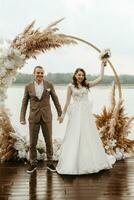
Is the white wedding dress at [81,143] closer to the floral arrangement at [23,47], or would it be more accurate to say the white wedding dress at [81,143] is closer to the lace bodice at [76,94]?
→ the lace bodice at [76,94]

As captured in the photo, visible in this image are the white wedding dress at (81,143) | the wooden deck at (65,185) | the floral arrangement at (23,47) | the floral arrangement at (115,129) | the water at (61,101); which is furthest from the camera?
the water at (61,101)

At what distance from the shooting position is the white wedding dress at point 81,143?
561 cm

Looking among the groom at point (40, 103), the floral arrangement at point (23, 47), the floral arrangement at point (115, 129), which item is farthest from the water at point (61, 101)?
the groom at point (40, 103)

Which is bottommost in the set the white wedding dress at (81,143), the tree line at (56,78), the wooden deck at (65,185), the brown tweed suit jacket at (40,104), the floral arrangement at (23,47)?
the wooden deck at (65,185)

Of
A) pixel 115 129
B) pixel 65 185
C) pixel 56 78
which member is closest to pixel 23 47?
pixel 56 78

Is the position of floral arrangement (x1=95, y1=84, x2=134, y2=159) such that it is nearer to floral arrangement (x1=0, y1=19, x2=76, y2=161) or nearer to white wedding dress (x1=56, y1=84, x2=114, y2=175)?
white wedding dress (x1=56, y1=84, x2=114, y2=175)

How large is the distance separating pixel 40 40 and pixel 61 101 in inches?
49.1

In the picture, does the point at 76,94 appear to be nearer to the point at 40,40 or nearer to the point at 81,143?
the point at 81,143

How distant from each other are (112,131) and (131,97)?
0.94 meters

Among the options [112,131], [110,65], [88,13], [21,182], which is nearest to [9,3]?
[88,13]

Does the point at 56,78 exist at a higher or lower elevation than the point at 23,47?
lower

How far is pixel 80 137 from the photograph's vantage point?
5711 mm

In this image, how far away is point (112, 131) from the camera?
6547mm

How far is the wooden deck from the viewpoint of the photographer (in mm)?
4570
